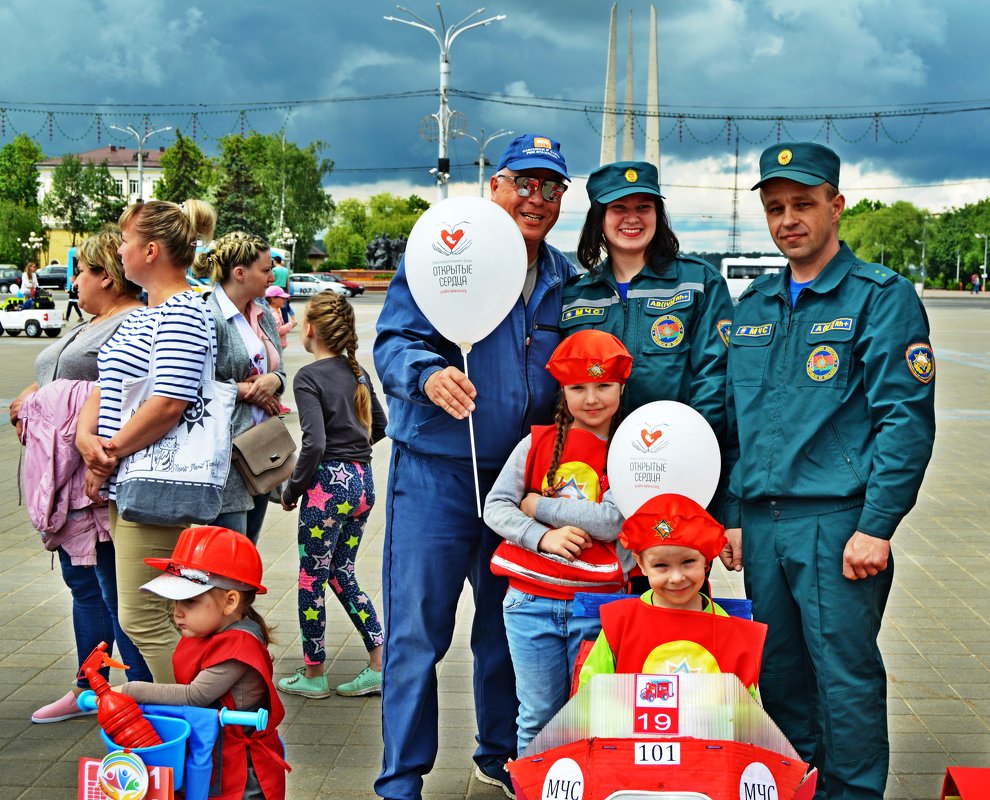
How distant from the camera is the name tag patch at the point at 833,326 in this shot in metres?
3.17

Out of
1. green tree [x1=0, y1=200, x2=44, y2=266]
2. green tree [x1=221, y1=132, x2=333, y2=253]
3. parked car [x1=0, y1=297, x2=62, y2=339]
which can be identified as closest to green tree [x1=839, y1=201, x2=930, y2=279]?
green tree [x1=221, y1=132, x2=333, y2=253]

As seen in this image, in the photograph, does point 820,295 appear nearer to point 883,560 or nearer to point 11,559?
point 883,560

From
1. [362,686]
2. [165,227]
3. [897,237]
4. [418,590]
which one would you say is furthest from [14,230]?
[418,590]

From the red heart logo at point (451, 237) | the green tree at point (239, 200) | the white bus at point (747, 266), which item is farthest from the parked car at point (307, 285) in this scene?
the red heart logo at point (451, 237)

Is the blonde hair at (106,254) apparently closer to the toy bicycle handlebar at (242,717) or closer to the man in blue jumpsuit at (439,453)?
the man in blue jumpsuit at (439,453)

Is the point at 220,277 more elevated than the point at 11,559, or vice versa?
the point at 220,277

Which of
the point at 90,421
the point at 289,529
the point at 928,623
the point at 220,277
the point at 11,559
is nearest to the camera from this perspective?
the point at 90,421

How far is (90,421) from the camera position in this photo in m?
3.77

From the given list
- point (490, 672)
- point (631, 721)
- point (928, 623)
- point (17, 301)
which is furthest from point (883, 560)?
point (17, 301)

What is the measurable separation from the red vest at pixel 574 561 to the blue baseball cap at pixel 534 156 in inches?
33.4

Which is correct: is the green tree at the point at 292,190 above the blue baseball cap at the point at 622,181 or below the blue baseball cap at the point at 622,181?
above

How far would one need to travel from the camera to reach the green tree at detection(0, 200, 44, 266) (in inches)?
3465

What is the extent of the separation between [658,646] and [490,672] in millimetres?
1127

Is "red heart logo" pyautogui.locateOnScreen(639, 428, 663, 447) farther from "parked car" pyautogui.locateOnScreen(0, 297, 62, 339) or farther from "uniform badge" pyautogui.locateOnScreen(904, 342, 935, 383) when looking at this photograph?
"parked car" pyautogui.locateOnScreen(0, 297, 62, 339)
